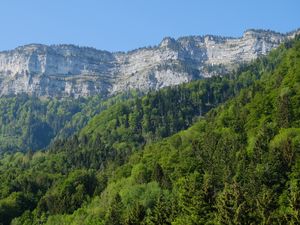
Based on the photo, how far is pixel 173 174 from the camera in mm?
150000

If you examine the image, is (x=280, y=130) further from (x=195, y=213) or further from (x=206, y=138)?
(x=195, y=213)

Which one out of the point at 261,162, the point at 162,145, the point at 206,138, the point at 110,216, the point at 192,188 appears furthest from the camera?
the point at 162,145

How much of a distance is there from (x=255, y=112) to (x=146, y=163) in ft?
122

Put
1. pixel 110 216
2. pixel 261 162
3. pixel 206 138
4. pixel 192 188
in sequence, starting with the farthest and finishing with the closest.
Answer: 1. pixel 206 138
2. pixel 261 162
3. pixel 110 216
4. pixel 192 188

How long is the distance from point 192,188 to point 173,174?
54.3m

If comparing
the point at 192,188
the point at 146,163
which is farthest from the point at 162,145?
the point at 192,188

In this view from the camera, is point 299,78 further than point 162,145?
No

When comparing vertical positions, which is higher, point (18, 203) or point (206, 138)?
point (206, 138)

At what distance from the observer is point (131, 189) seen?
146500 millimetres

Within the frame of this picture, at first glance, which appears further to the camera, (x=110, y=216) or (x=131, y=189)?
(x=131, y=189)

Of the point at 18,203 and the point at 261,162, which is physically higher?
the point at 261,162

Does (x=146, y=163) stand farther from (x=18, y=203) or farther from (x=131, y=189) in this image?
(x=18, y=203)

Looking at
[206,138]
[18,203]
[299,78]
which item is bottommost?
[18,203]

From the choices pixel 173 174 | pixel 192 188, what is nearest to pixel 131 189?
pixel 173 174
